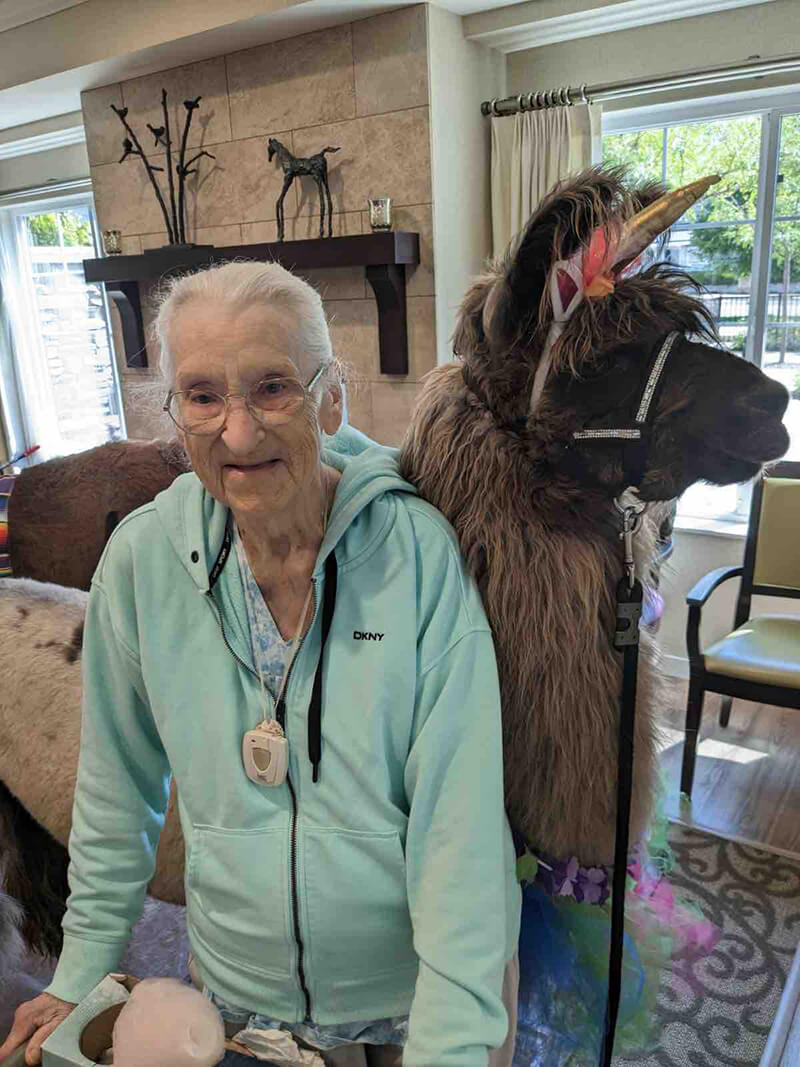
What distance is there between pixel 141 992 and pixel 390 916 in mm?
277

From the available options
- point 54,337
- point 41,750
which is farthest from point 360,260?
point 54,337

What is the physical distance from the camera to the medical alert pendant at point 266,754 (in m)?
0.89

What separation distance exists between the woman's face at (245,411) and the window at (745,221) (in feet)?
8.86

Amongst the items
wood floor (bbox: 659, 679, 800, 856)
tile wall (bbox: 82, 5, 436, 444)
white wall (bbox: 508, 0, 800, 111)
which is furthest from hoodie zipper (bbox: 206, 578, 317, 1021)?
white wall (bbox: 508, 0, 800, 111)

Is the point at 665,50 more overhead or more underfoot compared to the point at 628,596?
more overhead

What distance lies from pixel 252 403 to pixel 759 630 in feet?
7.66

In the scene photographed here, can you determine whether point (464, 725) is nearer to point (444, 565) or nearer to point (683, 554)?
point (444, 565)

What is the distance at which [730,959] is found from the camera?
1.99 m

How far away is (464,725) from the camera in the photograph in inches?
32.7

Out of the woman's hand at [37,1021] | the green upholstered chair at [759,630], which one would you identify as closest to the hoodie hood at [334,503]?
the woman's hand at [37,1021]

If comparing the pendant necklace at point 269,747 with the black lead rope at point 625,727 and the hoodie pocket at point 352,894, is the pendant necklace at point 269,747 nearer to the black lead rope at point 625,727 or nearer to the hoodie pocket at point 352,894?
the hoodie pocket at point 352,894

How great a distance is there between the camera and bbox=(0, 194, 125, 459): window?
5.67 metres

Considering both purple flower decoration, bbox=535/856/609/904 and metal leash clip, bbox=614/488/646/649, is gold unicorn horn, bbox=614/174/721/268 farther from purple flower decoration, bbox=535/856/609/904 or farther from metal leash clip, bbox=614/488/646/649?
purple flower decoration, bbox=535/856/609/904

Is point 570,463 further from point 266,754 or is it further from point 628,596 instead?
point 266,754
